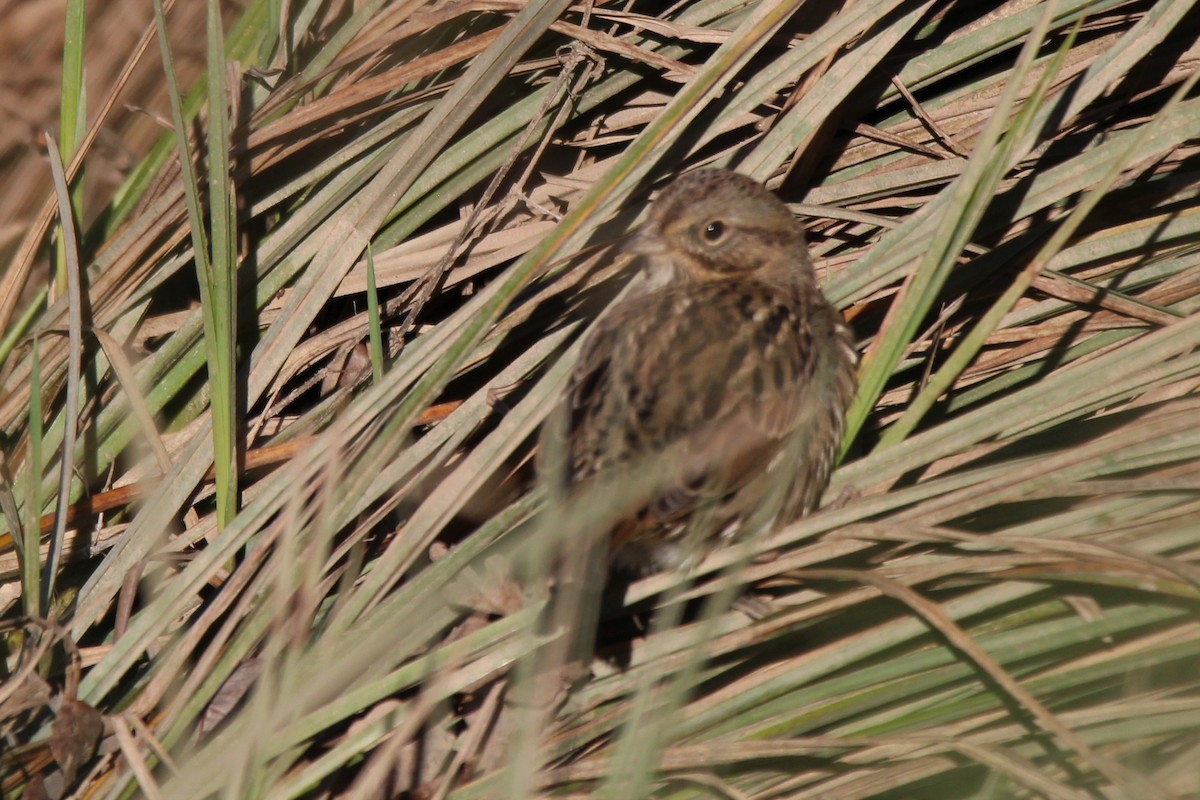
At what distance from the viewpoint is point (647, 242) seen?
4.12 meters

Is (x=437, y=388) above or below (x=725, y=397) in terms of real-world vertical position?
below

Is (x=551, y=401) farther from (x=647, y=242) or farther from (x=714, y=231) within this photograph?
(x=714, y=231)

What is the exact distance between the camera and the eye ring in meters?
4.11

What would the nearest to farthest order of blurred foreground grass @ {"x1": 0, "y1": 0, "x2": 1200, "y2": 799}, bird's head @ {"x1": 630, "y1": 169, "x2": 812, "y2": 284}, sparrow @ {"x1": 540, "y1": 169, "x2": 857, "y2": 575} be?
blurred foreground grass @ {"x1": 0, "y1": 0, "x2": 1200, "y2": 799}, sparrow @ {"x1": 540, "y1": 169, "x2": 857, "y2": 575}, bird's head @ {"x1": 630, "y1": 169, "x2": 812, "y2": 284}

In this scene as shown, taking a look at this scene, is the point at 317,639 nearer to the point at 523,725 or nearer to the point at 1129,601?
the point at 523,725

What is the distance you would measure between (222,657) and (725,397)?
1.42 m

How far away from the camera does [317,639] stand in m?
3.62

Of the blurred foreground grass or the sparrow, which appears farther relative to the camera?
the sparrow

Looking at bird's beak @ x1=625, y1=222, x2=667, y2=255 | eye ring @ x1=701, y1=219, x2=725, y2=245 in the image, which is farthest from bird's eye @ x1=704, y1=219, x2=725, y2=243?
bird's beak @ x1=625, y1=222, x2=667, y2=255

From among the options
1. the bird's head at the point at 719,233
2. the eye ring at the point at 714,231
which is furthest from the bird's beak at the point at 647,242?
the eye ring at the point at 714,231

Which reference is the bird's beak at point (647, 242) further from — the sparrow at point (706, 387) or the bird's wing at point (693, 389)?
the bird's wing at point (693, 389)

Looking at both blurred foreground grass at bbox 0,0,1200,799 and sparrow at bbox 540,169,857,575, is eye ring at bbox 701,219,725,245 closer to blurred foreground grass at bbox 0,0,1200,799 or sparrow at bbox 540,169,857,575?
sparrow at bbox 540,169,857,575

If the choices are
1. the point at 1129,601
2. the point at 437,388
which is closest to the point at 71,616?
the point at 437,388

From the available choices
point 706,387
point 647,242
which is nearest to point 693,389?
point 706,387
